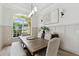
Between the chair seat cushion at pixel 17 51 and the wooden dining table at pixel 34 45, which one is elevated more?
the wooden dining table at pixel 34 45

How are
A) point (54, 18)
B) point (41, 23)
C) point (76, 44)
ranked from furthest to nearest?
point (41, 23) → point (54, 18) → point (76, 44)

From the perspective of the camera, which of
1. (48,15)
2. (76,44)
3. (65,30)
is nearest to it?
(76,44)

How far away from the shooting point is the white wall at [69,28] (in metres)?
2.38

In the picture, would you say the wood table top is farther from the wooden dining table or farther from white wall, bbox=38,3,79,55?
white wall, bbox=38,3,79,55

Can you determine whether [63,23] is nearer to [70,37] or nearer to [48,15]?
[70,37]

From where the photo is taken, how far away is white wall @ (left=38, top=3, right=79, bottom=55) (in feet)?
7.79

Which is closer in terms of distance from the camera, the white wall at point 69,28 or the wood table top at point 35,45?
the wood table top at point 35,45

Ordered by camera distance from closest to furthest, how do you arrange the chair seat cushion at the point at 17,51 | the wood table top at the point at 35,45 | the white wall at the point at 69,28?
the wood table top at the point at 35,45
the chair seat cushion at the point at 17,51
the white wall at the point at 69,28

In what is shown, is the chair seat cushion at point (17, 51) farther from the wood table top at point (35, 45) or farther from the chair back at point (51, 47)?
the chair back at point (51, 47)

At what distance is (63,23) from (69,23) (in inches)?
10.9

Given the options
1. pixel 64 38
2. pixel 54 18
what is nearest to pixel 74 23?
pixel 64 38

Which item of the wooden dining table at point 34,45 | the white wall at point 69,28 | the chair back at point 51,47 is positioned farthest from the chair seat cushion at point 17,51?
the white wall at point 69,28

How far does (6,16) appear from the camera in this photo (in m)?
3.03

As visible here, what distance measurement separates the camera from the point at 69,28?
2.61 metres
